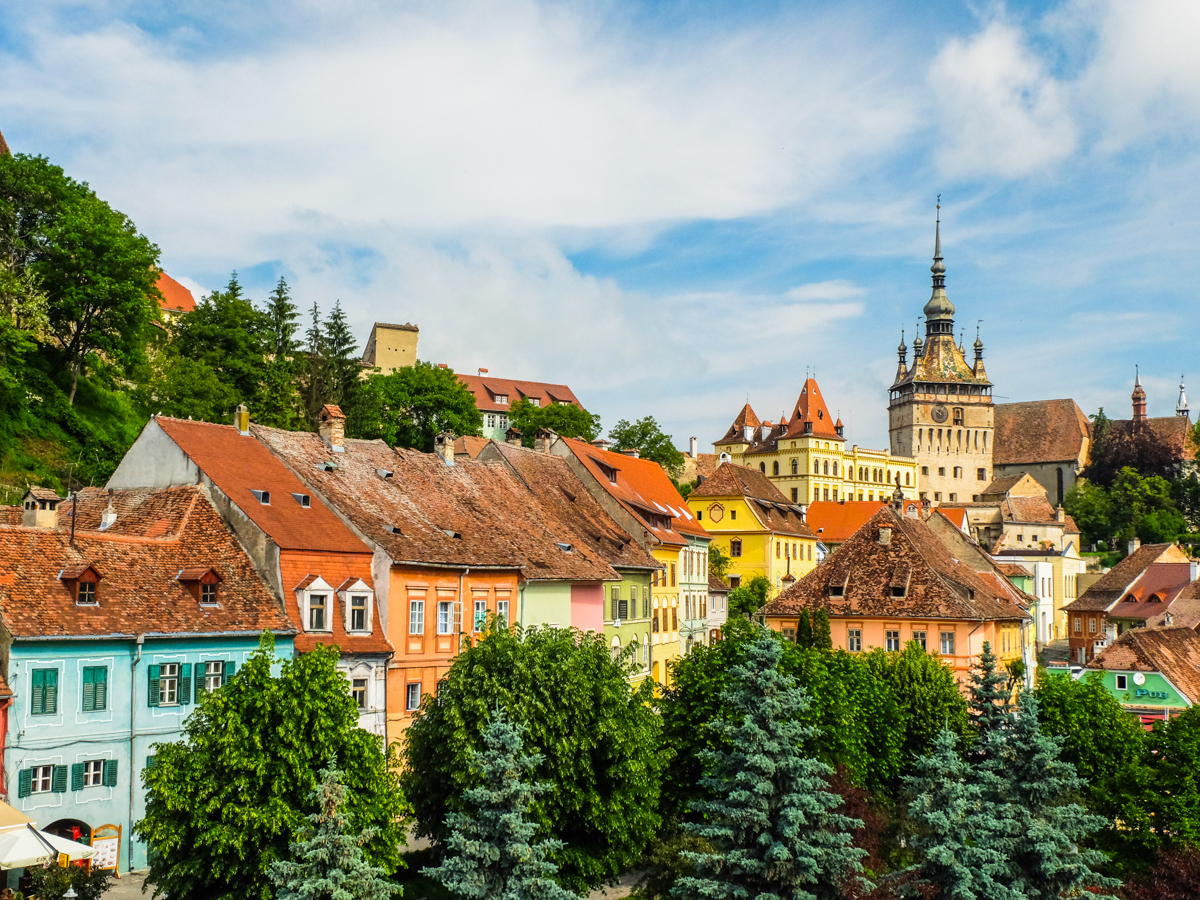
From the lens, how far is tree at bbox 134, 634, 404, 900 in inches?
896

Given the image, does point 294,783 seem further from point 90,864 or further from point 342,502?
point 342,502

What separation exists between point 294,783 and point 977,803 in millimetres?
15090

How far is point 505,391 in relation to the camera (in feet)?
444

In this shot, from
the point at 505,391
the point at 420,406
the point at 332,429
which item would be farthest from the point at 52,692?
the point at 505,391

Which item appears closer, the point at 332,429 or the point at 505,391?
the point at 332,429

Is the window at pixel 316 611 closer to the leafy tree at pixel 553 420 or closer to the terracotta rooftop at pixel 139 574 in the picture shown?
the terracotta rooftop at pixel 139 574

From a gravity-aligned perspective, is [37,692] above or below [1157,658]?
above

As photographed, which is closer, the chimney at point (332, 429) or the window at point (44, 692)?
the window at point (44, 692)

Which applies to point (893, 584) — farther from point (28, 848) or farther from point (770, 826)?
point (28, 848)

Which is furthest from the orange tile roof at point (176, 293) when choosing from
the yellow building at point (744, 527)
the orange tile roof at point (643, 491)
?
the orange tile roof at point (643, 491)

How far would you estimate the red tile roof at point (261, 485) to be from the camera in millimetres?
36438

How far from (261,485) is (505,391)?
97.4 metres

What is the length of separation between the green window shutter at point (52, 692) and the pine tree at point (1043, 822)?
2281cm

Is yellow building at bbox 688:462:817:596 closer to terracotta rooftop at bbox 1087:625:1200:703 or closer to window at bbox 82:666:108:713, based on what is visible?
terracotta rooftop at bbox 1087:625:1200:703
